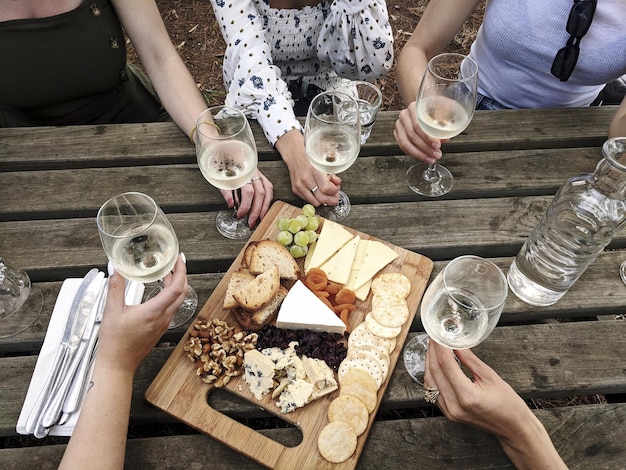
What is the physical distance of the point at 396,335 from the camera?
1.47 m

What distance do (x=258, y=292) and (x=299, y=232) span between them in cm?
29

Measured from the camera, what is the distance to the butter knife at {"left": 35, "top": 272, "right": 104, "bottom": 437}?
50.4 inches

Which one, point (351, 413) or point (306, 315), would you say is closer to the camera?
point (351, 413)

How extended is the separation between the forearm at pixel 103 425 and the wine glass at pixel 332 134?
924 mm

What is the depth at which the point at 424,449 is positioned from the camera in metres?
1.29

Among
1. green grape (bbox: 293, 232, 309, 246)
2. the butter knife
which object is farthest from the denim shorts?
the butter knife

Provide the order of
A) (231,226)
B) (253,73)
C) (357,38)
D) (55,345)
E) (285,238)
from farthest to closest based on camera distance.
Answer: (357,38)
(253,73)
(231,226)
(285,238)
(55,345)

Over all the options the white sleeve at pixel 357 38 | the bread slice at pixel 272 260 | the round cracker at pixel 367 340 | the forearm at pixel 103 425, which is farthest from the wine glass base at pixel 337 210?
the white sleeve at pixel 357 38

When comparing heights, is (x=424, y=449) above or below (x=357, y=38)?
below

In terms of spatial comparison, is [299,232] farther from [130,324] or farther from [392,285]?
[130,324]

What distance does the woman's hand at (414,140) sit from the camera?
1.83 m

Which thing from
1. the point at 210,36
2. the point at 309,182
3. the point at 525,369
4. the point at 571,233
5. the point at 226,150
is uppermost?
the point at 226,150

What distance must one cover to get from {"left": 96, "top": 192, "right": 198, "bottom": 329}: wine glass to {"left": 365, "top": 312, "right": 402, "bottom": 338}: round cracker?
25.0 inches

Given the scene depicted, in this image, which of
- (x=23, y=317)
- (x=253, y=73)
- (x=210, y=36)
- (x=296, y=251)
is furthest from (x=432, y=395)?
(x=210, y=36)
